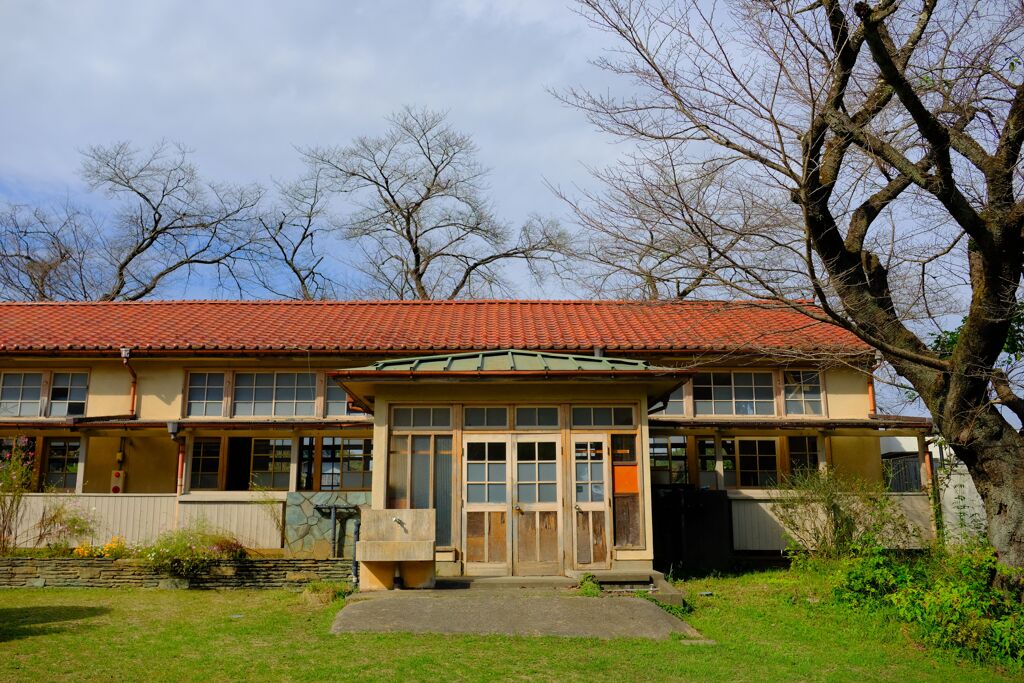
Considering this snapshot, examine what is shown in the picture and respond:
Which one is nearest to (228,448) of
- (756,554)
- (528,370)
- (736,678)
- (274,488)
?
(274,488)

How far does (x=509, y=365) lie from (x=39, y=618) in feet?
21.9

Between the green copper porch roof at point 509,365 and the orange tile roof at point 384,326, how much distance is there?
153 inches

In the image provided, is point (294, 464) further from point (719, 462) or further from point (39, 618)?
point (719, 462)

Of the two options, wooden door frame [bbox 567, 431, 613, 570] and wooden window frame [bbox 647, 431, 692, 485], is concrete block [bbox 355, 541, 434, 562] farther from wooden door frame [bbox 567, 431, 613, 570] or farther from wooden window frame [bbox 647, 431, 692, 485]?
wooden window frame [bbox 647, 431, 692, 485]

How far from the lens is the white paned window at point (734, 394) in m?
17.4

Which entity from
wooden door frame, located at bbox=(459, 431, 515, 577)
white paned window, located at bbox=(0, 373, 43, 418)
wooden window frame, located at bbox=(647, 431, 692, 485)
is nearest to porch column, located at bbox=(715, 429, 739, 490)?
wooden window frame, located at bbox=(647, 431, 692, 485)

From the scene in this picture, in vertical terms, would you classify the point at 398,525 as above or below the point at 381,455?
below

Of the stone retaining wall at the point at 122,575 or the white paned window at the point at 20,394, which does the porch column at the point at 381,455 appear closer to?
the stone retaining wall at the point at 122,575

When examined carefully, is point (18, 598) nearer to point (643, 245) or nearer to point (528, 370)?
point (528, 370)

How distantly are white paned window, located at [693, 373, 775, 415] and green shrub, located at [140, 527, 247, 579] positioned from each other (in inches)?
356

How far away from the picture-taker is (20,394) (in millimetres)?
17781

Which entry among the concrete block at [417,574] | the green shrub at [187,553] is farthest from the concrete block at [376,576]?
the green shrub at [187,553]

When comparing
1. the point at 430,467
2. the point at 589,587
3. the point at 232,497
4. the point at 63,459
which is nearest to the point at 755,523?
the point at 589,587

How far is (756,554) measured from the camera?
50.6 ft
